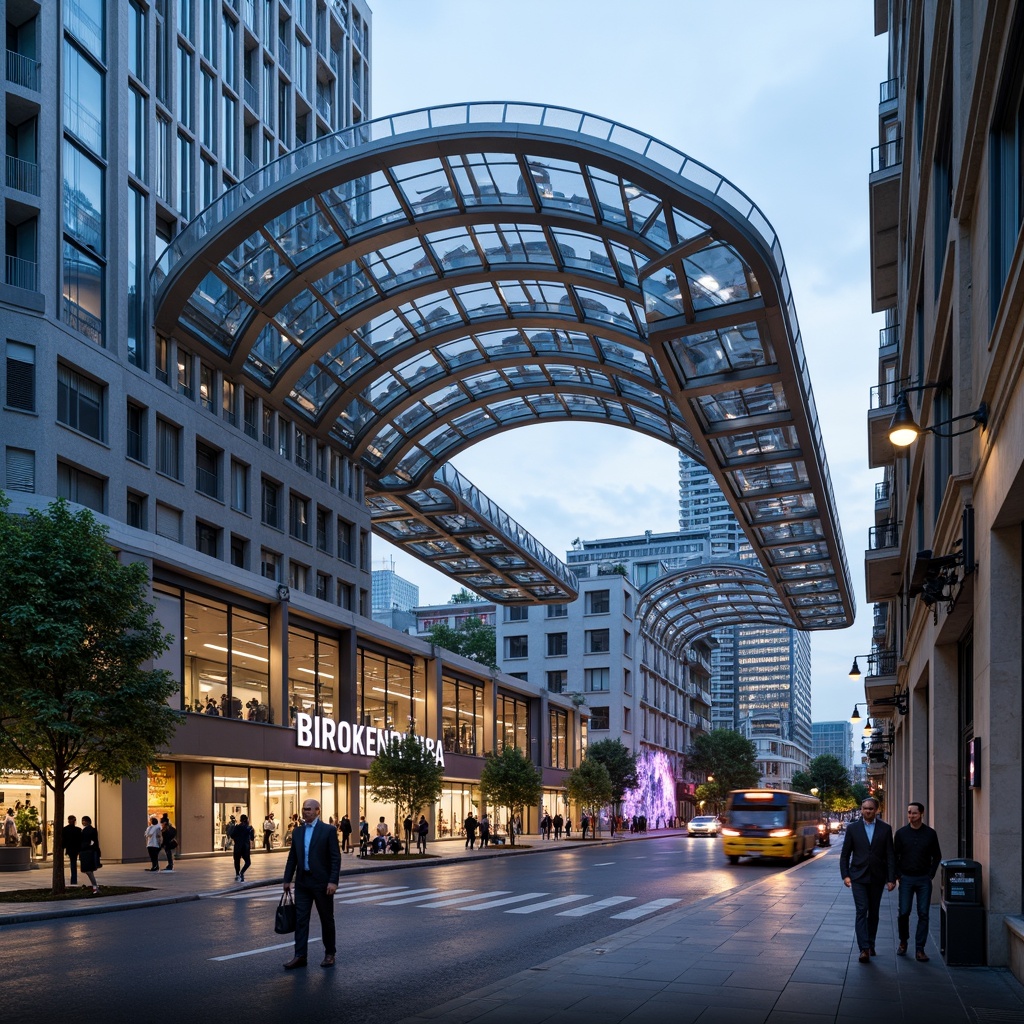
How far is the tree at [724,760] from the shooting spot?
11294cm

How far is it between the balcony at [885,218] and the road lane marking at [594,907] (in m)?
17.9

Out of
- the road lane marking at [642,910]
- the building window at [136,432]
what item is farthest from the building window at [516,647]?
the road lane marking at [642,910]

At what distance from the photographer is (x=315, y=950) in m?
14.6

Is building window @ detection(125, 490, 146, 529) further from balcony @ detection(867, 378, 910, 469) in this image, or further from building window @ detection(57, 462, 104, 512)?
balcony @ detection(867, 378, 910, 469)

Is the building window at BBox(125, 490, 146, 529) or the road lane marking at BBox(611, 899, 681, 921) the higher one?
the building window at BBox(125, 490, 146, 529)

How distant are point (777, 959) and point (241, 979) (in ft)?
19.7

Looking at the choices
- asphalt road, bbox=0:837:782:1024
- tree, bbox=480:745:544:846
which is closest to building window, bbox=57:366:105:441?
asphalt road, bbox=0:837:782:1024

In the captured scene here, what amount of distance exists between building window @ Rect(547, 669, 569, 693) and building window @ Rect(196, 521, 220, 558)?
56874 mm

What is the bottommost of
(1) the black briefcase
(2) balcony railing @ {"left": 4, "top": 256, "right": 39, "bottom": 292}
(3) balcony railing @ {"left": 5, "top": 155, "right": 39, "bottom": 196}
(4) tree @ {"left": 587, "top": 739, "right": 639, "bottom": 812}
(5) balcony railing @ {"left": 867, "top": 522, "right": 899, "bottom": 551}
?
(4) tree @ {"left": 587, "top": 739, "right": 639, "bottom": 812}

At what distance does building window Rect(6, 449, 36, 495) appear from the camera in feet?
105

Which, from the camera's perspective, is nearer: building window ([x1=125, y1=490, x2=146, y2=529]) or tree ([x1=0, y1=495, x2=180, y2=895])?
tree ([x1=0, y1=495, x2=180, y2=895])

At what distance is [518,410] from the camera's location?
5584 centimetres

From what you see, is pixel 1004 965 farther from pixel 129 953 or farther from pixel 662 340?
pixel 662 340

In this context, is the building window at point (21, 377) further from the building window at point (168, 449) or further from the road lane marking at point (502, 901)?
the road lane marking at point (502, 901)
